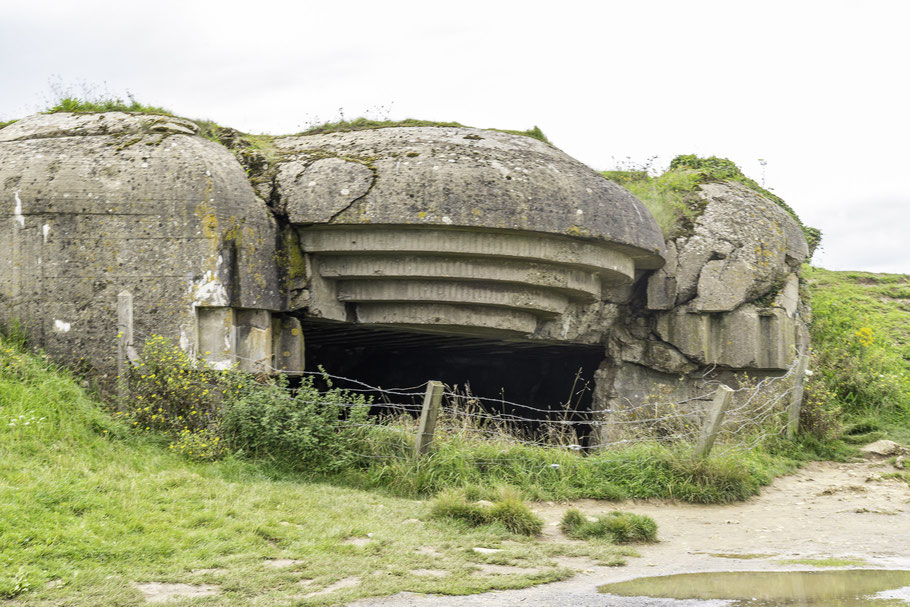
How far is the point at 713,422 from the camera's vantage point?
6.55 m

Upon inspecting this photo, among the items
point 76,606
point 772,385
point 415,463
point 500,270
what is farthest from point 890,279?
point 76,606

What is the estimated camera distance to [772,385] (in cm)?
877

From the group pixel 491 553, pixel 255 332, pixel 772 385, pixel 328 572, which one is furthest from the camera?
pixel 772 385

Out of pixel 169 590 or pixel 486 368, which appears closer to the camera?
pixel 169 590

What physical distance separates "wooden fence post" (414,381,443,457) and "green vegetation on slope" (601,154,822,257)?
3650 mm

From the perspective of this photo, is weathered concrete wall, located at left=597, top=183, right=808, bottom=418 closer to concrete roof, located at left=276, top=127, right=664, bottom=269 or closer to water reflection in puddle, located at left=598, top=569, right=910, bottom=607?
concrete roof, located at left=276, top=127, right=664, bottom=269

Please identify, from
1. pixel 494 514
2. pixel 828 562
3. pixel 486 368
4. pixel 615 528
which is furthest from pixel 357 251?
pixel 486 368

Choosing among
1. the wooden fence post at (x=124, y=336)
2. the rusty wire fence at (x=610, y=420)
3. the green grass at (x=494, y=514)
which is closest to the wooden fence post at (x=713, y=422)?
the rusty wire fence at (x=610, y=420)

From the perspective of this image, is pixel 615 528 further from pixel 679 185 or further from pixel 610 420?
pixel 679 185

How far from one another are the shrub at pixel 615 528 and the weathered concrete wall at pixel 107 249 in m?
3.24

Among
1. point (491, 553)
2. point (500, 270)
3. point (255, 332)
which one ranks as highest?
point (500, 270)

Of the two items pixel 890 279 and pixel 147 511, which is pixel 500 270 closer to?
pixel 147 511

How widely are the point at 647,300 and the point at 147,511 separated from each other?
5638mm

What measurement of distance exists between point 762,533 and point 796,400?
134 inches
